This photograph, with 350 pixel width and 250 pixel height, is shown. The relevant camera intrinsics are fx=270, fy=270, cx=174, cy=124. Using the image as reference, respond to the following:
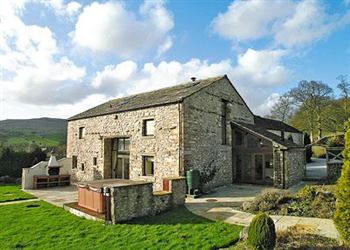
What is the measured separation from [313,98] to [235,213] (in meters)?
30.4

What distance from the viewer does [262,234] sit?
20.9ft

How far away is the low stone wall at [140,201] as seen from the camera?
→ 372 inches

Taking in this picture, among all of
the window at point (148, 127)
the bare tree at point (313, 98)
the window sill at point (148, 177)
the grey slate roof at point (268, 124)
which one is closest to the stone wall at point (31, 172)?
the window sill at point (148, 177)

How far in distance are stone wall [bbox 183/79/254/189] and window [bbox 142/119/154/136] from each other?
98.4 inches

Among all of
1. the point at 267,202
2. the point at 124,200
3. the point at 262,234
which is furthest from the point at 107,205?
the point at 267,202

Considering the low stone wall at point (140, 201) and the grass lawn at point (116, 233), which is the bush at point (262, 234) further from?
the low stone wall at point (140, 201)

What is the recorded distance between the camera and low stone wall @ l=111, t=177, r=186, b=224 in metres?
9.45

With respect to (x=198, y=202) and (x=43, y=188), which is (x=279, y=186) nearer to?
(x=198, y=202)

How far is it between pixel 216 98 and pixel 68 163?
13907 mm

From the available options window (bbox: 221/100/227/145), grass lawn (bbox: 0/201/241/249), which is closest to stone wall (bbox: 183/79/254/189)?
window (bbox: 221/100/227/145)

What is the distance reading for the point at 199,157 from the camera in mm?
15539

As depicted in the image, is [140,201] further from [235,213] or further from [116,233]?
[235,213]

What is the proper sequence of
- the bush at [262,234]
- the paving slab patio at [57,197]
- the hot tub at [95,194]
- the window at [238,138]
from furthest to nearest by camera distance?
1. the window at [238,138]
2. the paving slab patio at [57,197]
3. the hot tub at [95,194]
4. the bush at [262,234]

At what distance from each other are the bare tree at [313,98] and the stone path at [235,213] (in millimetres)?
23025
